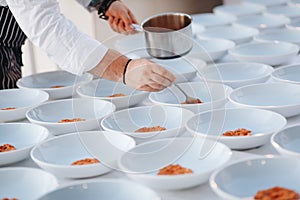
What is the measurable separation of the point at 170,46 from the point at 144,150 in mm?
329

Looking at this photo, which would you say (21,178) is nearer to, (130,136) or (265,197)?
(130,136)

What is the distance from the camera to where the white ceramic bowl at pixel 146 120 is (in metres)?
1.15

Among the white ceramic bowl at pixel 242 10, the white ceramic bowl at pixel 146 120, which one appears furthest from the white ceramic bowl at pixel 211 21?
the white ceramic bowl at pixel 146 120

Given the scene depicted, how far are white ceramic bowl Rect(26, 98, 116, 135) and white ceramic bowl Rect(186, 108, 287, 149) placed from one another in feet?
0.75

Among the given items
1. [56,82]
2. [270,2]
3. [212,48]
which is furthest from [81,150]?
[270,2]

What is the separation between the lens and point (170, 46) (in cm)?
129

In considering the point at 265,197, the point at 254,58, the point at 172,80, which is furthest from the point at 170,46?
the point at 265,197

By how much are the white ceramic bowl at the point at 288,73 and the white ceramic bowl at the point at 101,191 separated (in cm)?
67

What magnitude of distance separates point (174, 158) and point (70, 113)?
1.42ft

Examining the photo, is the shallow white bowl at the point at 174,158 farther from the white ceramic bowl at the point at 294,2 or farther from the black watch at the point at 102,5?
the white ceramic bowl at the point at 294,2

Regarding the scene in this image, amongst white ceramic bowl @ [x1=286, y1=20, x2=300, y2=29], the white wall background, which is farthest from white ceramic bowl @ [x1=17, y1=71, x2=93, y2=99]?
the white wall background

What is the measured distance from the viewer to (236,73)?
5.21 feet

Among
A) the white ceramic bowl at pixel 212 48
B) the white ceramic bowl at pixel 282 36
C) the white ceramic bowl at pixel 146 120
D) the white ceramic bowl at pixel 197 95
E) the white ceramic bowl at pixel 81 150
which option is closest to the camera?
the white ceramic bowl at pixel 81 150

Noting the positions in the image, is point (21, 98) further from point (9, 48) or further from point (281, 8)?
point (281, 8)
